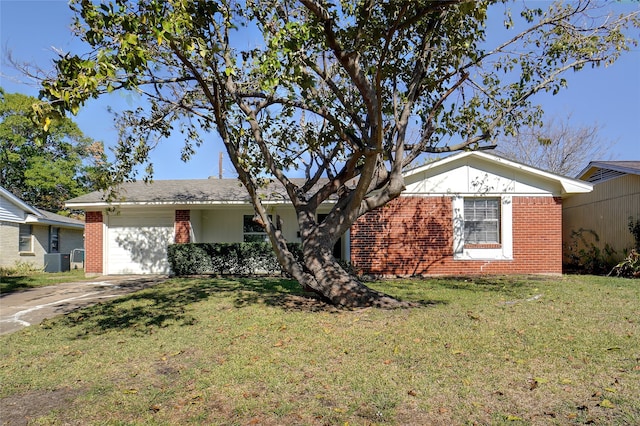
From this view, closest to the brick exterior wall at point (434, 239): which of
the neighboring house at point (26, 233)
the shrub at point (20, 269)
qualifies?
the shrub at point (20, 269)

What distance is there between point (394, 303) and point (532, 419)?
433cm

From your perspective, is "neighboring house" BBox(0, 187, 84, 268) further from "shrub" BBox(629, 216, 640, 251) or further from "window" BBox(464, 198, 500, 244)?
"shrub" BBox(629, 216, 640, 251)

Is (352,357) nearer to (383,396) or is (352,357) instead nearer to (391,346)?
(391,346)

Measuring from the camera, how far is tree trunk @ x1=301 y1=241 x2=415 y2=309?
766 centimetres

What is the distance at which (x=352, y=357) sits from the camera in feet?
16.0

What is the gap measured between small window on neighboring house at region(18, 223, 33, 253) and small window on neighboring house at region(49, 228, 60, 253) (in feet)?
5.31

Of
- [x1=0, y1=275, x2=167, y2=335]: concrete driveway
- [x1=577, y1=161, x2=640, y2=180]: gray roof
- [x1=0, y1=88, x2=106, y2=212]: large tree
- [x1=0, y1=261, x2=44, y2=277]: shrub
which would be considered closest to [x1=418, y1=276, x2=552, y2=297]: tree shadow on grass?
[x1=577, y1=161, x2=640, y2=180]: gray roof

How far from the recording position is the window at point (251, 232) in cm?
1566

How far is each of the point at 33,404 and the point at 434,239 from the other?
11215 millimetres

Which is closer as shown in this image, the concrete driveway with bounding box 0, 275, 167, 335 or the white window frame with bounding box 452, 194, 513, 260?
the concrete driveway with bounding box 0, 275, 167, 335

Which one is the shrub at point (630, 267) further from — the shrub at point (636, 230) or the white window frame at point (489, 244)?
the white window frame at point (489, 244)

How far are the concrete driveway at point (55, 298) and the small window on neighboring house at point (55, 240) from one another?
Answer: 9.08 meters

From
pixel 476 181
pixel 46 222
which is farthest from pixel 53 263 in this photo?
pixel 476 181

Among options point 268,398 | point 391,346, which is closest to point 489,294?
point 391,346
